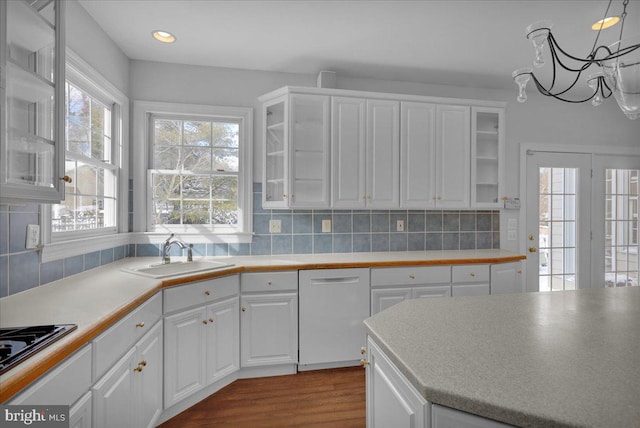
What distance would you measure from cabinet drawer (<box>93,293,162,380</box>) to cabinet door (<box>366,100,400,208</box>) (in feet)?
6.01

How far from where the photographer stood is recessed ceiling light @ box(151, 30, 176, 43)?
7.73 ft

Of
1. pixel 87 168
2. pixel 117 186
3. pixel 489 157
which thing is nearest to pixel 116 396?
pixel 87 168

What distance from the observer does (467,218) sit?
3.32m

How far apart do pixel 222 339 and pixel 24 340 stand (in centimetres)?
133

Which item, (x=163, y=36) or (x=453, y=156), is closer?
(x=163, y=36)

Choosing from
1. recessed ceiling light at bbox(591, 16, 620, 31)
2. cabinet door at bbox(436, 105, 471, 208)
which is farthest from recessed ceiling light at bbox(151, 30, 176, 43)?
recessed ceiling light at bbox(591, 16, 620, 31)

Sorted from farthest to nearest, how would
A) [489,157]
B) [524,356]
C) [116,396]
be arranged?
[489,157] → [116,396] → [524,356]

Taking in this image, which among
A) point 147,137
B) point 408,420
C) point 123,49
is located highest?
point 123,49

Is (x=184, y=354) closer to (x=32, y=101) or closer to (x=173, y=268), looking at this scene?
(x=173, y=268)

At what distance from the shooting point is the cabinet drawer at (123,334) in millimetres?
1219

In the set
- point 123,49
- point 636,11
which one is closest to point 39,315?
point 123,49

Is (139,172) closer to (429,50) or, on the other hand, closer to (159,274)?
(159,274)

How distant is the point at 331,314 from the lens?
2.50 metres

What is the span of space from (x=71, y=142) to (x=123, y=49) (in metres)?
1.05
